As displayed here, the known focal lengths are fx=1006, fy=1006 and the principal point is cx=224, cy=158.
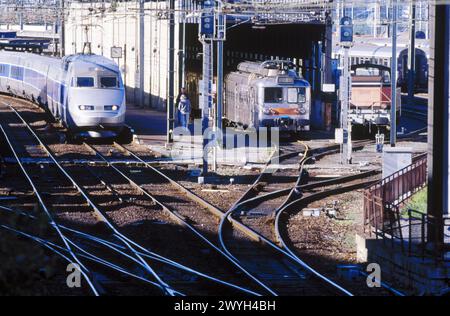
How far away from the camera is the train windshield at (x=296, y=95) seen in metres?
39.6

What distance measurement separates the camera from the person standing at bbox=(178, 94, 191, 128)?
3791 centimetres

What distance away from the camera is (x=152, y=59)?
2116 inches

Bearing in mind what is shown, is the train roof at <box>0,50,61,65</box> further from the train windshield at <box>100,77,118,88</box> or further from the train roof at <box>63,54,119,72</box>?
the train windshield at <box>100,77,118,88</box>

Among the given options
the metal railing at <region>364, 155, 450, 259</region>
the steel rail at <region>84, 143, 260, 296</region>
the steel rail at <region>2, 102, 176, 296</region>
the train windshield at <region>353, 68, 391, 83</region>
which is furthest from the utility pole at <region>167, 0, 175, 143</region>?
the metal railing at <region>364, 155, 450, 259</region>

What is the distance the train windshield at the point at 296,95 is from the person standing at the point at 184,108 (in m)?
4.07

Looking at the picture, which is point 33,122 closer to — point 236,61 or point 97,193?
point 236,61

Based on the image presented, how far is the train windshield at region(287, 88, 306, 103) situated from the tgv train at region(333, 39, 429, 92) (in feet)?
60.5

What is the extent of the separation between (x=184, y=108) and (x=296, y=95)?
465 centimetres

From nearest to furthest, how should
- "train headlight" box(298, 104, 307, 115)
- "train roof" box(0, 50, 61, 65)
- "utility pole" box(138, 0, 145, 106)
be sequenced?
"train headlight" box(298, 104, 307, 115), "train roof" box(0, 50, 61, 65), "utility pole" box(138, 0, 145, 106)

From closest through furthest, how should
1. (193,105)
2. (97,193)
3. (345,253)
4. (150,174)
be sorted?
1. (345,253)
2. (97,193)
3. (150,174)
4. (193,105)

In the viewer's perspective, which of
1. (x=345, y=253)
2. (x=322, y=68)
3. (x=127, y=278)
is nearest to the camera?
(x=127, y=278)

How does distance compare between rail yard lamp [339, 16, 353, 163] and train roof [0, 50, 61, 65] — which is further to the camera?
train roof [0, 50, 61, 65]
